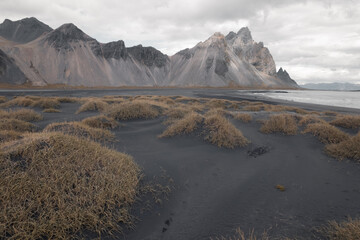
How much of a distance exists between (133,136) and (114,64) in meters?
108

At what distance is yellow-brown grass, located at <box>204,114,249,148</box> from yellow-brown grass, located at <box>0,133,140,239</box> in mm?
4327

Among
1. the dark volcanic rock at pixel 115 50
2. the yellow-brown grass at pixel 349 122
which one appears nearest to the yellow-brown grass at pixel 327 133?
the yellow-brown grass at pixel 349 122

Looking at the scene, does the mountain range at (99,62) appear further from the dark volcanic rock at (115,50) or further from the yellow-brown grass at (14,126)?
the yellow-brown grass at (14,126)

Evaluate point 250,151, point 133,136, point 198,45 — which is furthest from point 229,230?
point 198,45

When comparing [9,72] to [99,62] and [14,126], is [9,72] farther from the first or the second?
[14,126]

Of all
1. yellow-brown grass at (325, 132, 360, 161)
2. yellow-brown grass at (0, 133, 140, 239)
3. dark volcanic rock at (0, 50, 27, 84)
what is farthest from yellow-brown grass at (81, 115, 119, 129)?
dark volcanic rock at (0, 50, 27, 84)

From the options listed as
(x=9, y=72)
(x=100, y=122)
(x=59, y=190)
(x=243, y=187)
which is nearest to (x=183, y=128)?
(x=100, y=122)

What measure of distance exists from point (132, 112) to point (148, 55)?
123 metres

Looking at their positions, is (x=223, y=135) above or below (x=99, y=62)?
below

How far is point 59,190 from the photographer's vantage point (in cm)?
354

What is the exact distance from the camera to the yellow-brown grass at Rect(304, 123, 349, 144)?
8.50 meters

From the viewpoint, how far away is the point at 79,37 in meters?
98.4

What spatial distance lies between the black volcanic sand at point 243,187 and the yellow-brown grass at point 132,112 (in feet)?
9.92

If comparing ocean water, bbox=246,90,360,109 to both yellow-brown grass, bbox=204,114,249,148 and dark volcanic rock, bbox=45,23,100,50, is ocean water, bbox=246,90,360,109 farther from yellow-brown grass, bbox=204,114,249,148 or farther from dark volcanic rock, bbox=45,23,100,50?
dark volcanic rock, bbox=45,23,100,50
